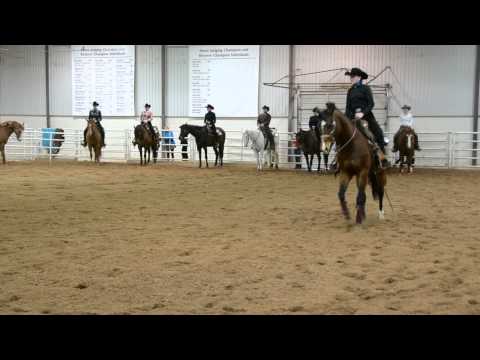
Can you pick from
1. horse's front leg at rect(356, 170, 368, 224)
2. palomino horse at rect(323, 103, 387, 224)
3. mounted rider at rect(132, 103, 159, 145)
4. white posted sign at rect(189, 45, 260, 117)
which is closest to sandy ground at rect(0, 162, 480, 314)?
horse's front leg at rect(356, 170, 368, 224)

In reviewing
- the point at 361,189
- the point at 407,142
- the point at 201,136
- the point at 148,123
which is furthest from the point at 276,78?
the point at 361,189

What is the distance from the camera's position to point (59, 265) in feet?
17.8

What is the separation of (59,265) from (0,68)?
23.9 metres

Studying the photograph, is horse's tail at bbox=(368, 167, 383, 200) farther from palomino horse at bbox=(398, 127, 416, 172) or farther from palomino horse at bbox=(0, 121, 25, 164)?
palomino horse at bbox=(0, 121, 25, 164)

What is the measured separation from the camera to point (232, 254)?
5.93 metres

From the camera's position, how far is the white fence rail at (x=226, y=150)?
19875 millimetres

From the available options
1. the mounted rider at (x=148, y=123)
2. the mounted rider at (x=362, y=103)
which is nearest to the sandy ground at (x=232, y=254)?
the mounted rider at (x=362, y=103)

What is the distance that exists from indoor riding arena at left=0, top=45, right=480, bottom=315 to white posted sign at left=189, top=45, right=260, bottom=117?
6 cm

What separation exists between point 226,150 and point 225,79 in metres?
3.24

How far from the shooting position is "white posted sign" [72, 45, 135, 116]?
78.2 feet

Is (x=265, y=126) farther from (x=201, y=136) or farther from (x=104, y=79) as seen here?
(x=104, y=79)

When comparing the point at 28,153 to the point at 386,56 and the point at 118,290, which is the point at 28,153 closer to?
the point at 386,56
